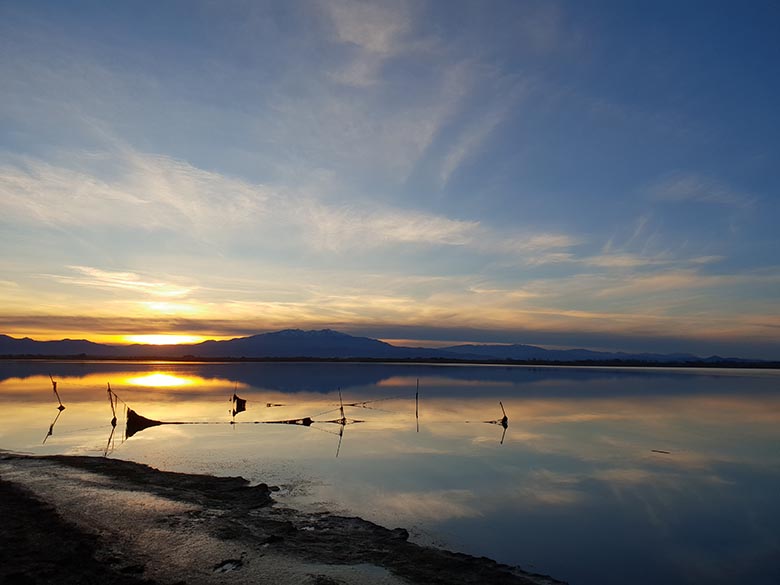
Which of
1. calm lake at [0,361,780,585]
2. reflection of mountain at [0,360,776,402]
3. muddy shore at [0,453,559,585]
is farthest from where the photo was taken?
reflection of mountain at [0,360,776,402]

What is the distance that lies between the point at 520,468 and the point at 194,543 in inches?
507

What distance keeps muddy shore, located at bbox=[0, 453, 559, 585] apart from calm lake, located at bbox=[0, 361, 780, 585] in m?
1.41

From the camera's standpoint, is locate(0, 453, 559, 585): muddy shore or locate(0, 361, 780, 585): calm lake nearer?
locate(0, 453, 559, 585): muddy shore

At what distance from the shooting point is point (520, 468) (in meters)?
19.5

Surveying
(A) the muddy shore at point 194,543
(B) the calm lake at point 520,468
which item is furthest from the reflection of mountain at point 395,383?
(A) the muddy shore at point 194,543

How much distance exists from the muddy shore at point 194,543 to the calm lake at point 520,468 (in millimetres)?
1414

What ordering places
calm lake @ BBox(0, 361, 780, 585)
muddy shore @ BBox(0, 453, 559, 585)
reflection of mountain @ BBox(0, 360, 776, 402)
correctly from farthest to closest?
reflection of mountain @ BBox(0, 360, 776, 402) < calm lake @ BBox(0, 361, 780, 585) < muddy shore @ BBox(0, 453, 559, 585)

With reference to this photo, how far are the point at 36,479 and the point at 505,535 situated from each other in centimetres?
1337

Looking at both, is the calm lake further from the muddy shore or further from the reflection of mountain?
the reflection of mountain

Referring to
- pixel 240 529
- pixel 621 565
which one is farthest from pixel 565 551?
pixel 240 529

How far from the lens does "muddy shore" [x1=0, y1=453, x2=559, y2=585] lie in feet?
28.9

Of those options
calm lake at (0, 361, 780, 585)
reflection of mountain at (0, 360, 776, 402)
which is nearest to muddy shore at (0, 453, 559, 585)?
calm lake at (0, 361, 780, 585)

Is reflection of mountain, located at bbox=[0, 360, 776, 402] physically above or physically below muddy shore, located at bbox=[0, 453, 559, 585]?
above

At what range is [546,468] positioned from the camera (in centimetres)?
Result: 1964
